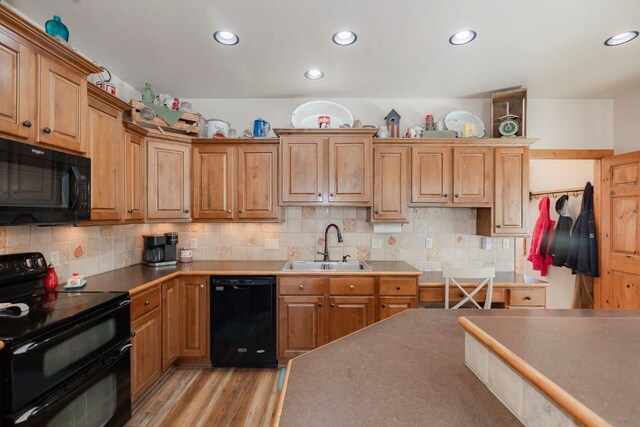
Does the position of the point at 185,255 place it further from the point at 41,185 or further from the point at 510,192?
the point at 510,192

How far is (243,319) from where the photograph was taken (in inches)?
103

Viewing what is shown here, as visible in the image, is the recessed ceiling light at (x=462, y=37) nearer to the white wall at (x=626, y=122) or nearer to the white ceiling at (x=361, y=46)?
the white ceiling at (x=361, y=46)

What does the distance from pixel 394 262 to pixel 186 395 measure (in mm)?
2203

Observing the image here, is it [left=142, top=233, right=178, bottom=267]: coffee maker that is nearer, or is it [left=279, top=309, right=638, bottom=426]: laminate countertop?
[left=279, top=309, right=638, bottom=426]: laminate countertop

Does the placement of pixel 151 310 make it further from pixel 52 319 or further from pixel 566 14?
pixel 566 14

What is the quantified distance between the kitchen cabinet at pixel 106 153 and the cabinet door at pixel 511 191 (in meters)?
3.33

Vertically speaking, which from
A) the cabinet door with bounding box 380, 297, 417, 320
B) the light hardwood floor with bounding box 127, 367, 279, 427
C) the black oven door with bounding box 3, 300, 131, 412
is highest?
the black oven door with bounding box 3, 300, 131, 412

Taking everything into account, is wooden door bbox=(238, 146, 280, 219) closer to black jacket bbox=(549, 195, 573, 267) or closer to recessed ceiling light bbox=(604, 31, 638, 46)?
recessed ceiling light bbox=(604, 31, 638, 46)

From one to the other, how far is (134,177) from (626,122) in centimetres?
472

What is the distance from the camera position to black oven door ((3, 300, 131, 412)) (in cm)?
123

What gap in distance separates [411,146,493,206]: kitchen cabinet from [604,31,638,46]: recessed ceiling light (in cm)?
106

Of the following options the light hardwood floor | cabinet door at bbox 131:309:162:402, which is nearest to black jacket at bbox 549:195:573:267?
the light hardwood floor

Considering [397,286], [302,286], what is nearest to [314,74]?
[302,286]

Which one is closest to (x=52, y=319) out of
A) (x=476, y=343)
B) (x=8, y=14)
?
(x=8, y=14)
